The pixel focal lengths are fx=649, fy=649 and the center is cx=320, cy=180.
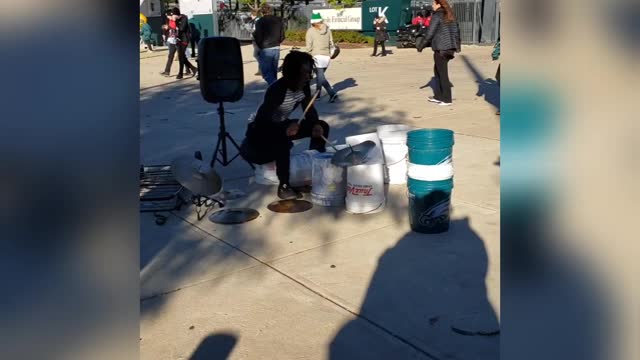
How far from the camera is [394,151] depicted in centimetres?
606

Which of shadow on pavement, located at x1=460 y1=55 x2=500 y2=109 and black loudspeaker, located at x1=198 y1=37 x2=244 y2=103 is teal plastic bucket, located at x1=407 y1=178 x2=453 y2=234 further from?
shadow on pavement, located at x1=460 y1=55 x2=500 y2=109

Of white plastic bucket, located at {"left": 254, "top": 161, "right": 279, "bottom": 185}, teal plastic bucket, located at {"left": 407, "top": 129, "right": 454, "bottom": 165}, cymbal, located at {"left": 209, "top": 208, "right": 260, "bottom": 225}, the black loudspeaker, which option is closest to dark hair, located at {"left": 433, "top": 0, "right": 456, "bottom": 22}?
the black loudspeaker

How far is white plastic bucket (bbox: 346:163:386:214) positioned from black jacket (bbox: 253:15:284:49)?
6.07 metres

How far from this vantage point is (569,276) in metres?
1.14

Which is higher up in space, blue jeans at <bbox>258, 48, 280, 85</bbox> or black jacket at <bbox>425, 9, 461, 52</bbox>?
black jacket at <bbox>425, 9, 461, 52</bbox>

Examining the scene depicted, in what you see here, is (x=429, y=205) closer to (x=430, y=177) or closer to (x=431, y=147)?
(x=430, y=177)

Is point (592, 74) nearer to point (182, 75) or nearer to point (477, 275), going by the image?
point (477, 275)

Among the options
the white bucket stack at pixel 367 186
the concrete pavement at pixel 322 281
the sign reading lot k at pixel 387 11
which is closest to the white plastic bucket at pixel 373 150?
the white bucket stack at pixel 367 186

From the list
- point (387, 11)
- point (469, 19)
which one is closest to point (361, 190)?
point (469, 19)

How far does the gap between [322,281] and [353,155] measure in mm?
1408

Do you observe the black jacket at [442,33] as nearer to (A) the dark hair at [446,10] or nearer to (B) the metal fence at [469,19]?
(A) the dark hair at [446,10]

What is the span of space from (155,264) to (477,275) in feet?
7.10

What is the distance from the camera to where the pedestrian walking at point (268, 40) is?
10797 mm

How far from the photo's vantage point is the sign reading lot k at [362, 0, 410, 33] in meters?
30.6
